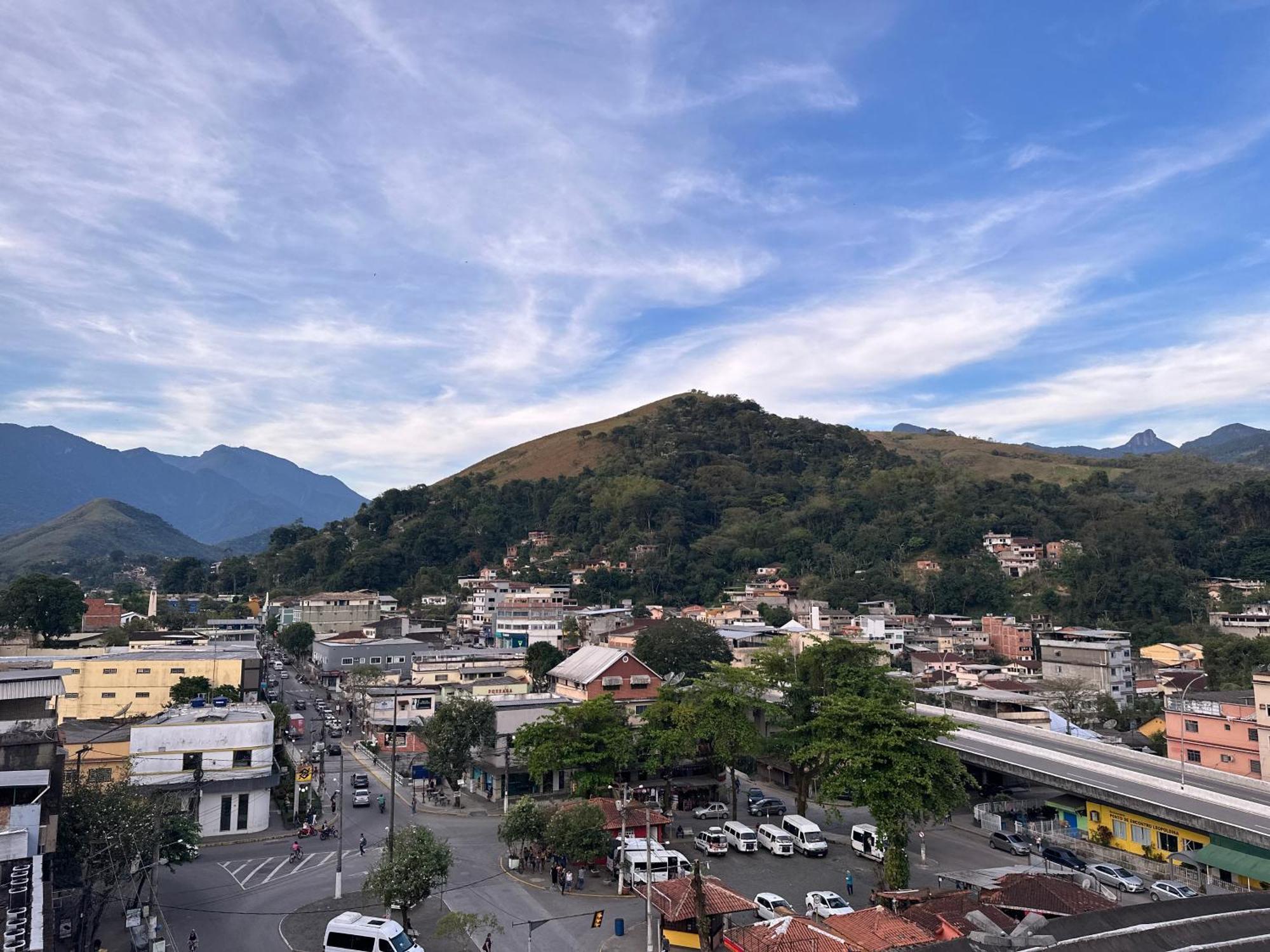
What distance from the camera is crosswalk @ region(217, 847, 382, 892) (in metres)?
25.2

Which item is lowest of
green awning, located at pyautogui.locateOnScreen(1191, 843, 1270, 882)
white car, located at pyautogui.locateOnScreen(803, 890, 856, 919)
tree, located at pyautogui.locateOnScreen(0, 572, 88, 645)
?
white car, located at pyautogui.locateOnScreen(803, 890, 856, 919)

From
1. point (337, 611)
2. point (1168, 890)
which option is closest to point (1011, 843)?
point (1168, 890)

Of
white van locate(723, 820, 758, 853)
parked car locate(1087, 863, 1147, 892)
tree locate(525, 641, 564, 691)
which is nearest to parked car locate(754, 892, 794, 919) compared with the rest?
white van locate(723, 820, 758, 853)

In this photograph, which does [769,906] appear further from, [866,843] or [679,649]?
[679,649]

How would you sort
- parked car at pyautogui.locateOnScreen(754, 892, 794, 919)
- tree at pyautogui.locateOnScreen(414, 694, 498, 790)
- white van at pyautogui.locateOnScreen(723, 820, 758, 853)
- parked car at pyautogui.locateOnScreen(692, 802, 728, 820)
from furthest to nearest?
1. tree at pyautogui.locateOnScreen(414, 694, 498, 790)
2. parked car at pyautogui.locateOnScreen(692, 802, 728, 820)
3. white van at pyautogui.locateOnScreen(723, 820, 758, 853)
4. parked car at pyautogui.locateOnScreen(754, 892, 794, 919)

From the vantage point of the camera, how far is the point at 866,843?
28.3m

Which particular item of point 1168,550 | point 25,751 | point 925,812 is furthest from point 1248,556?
point 25,751

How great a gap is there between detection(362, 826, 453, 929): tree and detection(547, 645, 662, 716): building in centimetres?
1994

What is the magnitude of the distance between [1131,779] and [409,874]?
2275 centimetres

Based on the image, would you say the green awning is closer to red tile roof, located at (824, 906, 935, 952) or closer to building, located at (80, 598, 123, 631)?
red tile roof, located at (824, 906, 935, 952)

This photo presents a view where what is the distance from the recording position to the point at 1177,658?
2862 inches

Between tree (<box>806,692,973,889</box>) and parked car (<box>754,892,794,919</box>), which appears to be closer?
parked car (<box>754,892,794,919</box>)

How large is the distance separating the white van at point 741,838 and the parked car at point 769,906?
20.4ft

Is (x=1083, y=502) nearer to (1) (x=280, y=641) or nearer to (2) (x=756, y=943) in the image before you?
(1) (x=280, y=641)
